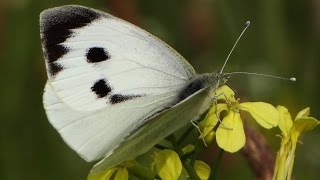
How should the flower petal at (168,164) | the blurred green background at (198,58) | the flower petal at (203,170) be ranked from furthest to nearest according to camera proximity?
1. the blurred green background at (198,58)
2. the flower petal at (203,170)
3. the flower petal at (168,164)

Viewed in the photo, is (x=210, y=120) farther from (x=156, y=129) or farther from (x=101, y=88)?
(x=101, y=88)

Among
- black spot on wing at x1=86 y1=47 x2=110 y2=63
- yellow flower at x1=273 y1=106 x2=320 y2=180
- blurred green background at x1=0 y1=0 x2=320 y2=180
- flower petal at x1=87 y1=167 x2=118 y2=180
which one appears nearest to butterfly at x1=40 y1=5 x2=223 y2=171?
black spot on wing at x1=86 y1=47 x2=110 y2=63

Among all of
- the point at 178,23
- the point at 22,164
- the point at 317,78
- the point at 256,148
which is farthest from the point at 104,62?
the point at 178,23

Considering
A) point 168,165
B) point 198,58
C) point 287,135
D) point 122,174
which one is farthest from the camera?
point 198,58

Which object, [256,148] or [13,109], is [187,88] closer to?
[256,148]

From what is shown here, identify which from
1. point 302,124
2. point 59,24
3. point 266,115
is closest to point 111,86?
point 59,24

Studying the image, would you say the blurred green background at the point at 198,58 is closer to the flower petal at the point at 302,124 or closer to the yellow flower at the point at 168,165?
the flower petal at the point at 302,124

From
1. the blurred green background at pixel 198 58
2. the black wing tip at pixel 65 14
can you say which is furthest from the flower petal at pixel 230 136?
the blurred green background at pixel 198 58

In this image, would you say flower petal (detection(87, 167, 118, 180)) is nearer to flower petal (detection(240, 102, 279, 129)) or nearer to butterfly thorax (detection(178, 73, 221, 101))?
butterfly thorax (detection(178, 73, 221, 101))
